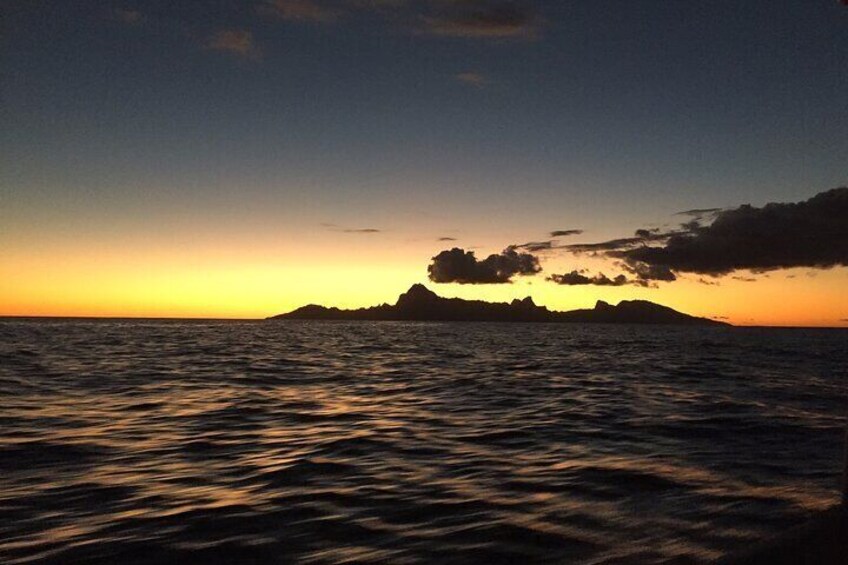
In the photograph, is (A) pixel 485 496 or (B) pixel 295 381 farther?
(B) pixel 295 381

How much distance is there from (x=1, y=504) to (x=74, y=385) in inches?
645

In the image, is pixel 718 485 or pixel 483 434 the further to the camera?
pixel 483 434

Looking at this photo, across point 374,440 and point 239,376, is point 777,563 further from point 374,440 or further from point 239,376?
point 239,376

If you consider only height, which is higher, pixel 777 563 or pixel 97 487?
pixel 777 563

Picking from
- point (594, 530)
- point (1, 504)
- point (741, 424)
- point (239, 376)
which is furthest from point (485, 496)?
point (239, 376)

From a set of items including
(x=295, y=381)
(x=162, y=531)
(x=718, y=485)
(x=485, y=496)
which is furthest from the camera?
(x=295, y=381)

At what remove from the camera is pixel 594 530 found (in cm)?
739

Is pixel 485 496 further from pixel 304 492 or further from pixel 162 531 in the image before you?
pixel 162 531

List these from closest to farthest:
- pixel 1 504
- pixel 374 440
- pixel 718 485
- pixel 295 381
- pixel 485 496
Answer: pixel 1 504 → pixel 485 496 → pixel 718 485 → pixel 374 440 → pixel 295 381

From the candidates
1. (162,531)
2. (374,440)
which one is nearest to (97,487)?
(162,531)

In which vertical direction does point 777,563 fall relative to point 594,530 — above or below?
above

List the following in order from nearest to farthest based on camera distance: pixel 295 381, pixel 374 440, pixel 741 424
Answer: pixel 374 440 < pixel 741 424 < pixel 295 381

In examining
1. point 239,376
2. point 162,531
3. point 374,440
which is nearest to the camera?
point 162,531

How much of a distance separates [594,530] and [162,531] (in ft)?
17.7
